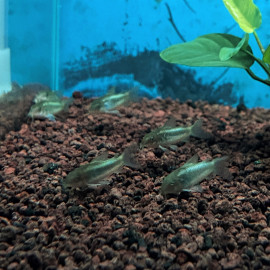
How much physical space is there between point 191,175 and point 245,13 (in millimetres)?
1988

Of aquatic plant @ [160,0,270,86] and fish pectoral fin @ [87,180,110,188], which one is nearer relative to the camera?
fish pectoral fin @ [87,180,110,188]

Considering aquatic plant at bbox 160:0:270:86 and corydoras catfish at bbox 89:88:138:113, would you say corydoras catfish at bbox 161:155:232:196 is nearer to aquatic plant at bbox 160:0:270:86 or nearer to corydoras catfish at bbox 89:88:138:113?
aquatic plant at bbox 160:0:270:86

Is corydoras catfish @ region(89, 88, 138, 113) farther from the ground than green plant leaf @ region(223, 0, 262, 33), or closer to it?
closer to it

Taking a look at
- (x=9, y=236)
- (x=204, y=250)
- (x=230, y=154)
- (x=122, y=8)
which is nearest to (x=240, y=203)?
(x=204, y=250)

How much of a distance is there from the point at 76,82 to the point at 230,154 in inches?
139

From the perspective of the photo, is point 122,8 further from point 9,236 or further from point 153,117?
point 9,236

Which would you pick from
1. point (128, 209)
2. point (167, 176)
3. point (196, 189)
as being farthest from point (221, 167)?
point (128, 209)

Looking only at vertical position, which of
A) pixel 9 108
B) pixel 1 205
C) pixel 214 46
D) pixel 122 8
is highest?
pixel 122 8

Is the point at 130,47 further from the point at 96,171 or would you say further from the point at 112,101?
the point at 96,171

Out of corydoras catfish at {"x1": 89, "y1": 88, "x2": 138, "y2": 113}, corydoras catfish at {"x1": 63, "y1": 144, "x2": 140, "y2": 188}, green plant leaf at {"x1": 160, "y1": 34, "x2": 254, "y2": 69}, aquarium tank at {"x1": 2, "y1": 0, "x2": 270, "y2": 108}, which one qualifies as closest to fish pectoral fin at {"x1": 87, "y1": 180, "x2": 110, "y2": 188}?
corydoras catfish at {"x1": 63, "y1": 144, "x2": 140, "y2": 188}

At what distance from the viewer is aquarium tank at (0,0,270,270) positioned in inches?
91.4

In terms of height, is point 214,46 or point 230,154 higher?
point 214,46

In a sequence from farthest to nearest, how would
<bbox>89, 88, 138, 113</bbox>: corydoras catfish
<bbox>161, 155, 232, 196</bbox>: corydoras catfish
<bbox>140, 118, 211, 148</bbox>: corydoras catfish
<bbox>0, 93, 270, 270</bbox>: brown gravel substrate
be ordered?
<bbox>89, 88, 138, 113</bbox>: corydoras catfish
<bbox>140, 118, 211, 148</bbox>: corydoras catfish
<bbox>161, 155, 232, 196</bbox>: corydoras catfish
<bbox>0, 93, 270, 270</bbox>: brown gravel substrate

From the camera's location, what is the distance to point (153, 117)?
5.17m
